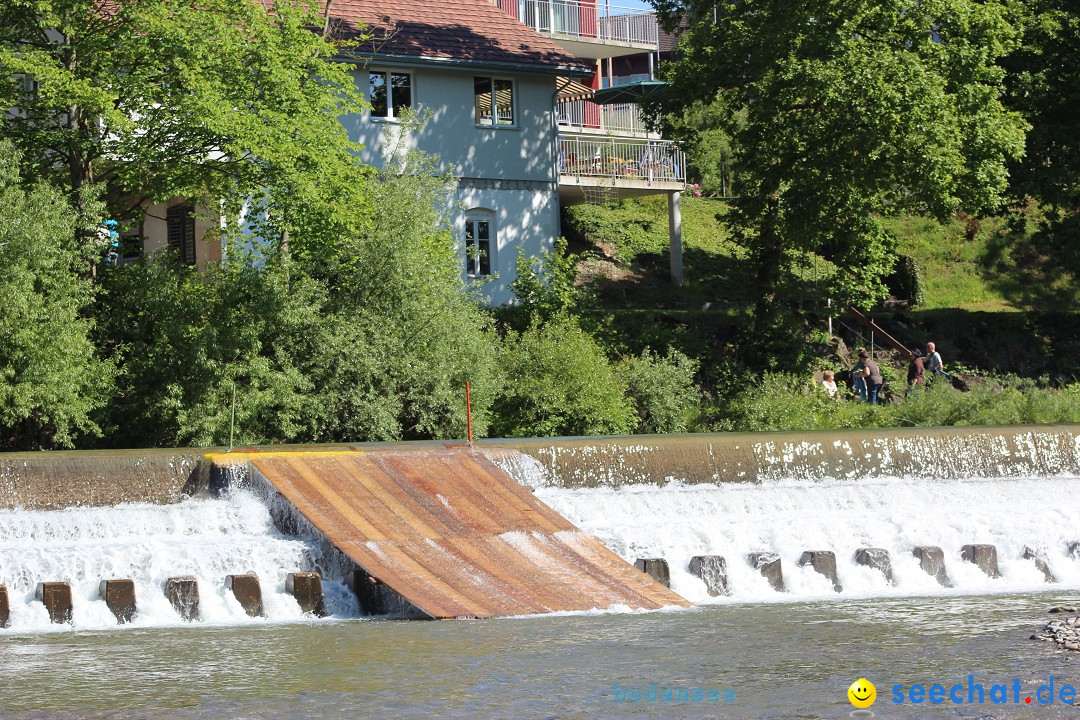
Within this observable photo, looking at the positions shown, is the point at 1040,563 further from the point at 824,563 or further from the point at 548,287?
the point at 548,287

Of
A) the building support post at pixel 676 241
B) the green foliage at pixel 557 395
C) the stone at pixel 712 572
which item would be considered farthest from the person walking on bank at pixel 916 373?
the stone at pixel 712 572

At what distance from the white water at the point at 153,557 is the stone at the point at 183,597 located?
0.07 metres

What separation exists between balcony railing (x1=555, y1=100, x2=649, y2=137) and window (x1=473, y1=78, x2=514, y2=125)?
7.91 m

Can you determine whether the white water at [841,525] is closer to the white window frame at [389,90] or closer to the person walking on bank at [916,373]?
the person walking on bank at [916,373]

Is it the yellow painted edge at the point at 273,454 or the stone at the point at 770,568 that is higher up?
the yellow painted edge at the point at 273,454

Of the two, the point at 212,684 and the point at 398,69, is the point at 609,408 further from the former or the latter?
the point at 212,684

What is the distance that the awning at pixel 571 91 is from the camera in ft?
135

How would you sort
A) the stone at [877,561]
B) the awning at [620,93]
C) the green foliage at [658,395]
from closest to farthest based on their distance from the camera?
the stone at [877,561] → the green foliage at [658,395] → the awning at [620,93]

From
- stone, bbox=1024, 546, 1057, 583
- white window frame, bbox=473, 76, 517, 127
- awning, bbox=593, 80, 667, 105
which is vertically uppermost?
awning, bbox=593, 80, 667, 105

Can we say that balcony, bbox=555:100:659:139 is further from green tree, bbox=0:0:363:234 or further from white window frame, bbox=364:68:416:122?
green tree, bbox=0:0:363:234

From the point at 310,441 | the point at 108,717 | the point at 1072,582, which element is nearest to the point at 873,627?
the point at 1072,582

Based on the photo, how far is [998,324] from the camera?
125 feet

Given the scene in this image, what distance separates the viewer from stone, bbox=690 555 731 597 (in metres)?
15.1

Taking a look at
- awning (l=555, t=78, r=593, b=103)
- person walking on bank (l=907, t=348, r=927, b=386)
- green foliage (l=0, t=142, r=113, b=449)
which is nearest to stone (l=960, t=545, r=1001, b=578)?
green foliage (l=0, t=142, r=113, b=449)
